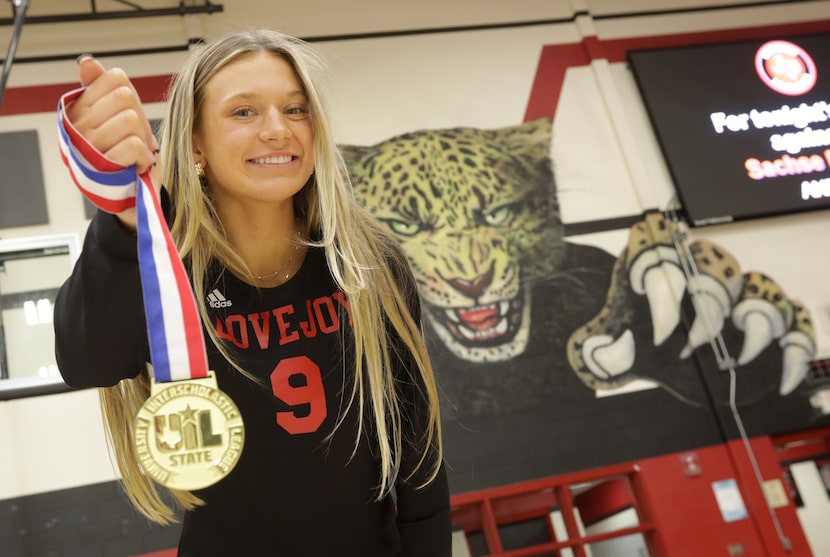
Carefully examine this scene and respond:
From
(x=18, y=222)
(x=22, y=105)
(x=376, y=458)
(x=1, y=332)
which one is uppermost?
(x=22, y=105)

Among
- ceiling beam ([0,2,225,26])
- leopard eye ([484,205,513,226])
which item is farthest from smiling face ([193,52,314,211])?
ceiling beam ([0,2,225,26])

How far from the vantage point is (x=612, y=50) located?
18.1ft

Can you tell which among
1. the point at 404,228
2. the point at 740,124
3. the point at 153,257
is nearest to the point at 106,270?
the point at 153,257

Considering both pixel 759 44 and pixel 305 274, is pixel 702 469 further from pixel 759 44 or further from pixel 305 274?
pixel 305 274

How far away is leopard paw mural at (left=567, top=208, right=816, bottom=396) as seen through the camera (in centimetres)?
479

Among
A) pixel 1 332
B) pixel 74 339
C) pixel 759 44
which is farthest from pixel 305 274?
pixel 759 44

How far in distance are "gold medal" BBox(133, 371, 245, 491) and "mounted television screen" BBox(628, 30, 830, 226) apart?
15.8ft

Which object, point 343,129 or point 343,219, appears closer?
point 343,219

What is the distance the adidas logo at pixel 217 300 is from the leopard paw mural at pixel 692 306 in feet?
12.7

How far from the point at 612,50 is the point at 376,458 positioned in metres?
4.97

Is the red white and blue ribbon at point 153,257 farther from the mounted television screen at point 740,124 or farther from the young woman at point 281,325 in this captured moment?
the mounted television screen at point 740,124

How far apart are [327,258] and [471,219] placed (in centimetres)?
384

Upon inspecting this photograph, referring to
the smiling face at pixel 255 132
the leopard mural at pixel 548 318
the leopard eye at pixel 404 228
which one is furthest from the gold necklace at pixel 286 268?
the leopard eye at pixel 404 228

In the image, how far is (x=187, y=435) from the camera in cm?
67
